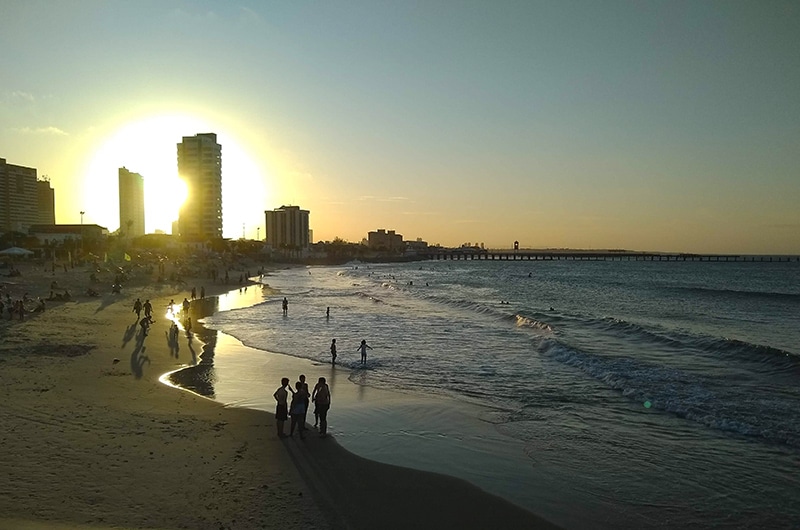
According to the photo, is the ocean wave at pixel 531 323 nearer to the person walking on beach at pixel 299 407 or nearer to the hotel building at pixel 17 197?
the person walking on beach at pixel 299 407

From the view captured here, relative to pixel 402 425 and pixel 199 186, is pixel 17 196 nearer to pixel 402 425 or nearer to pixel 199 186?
pixel 199 186

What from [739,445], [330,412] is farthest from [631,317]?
[330,412]

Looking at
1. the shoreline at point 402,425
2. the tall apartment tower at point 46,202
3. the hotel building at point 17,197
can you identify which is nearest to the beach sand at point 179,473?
the shoreline at point 402,425

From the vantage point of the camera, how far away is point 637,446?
1141cm

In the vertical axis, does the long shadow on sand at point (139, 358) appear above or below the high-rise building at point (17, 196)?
below

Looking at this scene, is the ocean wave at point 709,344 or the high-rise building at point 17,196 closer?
the ocean wave at point 709,344

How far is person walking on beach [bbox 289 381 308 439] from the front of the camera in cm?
1072

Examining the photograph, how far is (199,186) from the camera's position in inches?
5738

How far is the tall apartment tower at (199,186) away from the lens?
146m

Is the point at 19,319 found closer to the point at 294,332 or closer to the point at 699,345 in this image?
the point at 294,332

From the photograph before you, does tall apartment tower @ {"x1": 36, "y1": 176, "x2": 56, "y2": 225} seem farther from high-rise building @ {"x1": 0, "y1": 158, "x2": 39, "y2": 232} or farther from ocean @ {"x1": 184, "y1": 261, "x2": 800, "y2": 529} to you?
ocean @ {"x1": 184, "y1": 261, "x2": 800, "y2": 529}

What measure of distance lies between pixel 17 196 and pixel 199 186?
1657 inches

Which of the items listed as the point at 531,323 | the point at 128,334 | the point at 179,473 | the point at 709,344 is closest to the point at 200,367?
the point at 128,334

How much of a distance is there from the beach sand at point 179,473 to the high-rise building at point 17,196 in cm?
12809
